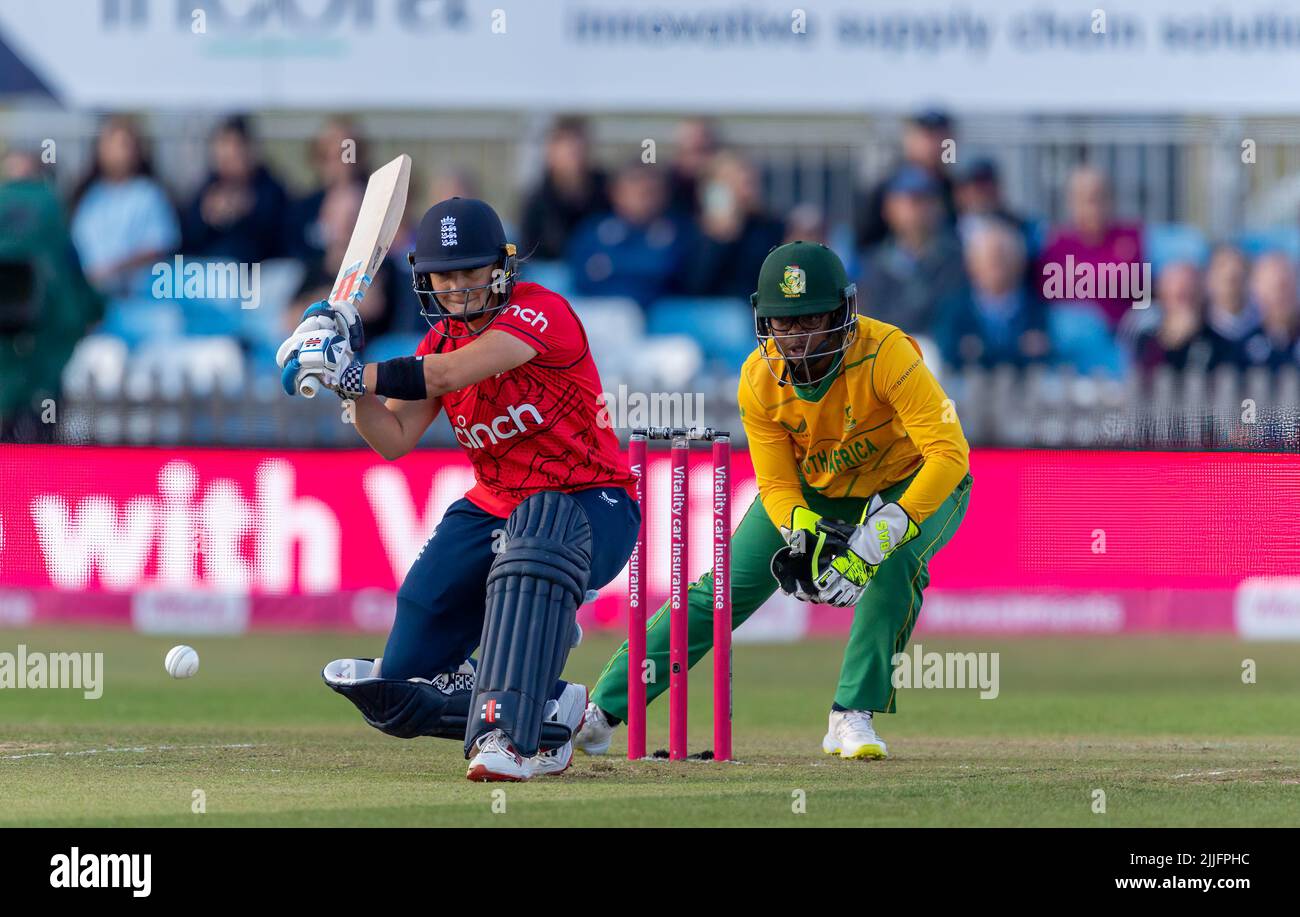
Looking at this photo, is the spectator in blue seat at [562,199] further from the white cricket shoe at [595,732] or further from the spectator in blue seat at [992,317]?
the white cricket shoe at [595,732]

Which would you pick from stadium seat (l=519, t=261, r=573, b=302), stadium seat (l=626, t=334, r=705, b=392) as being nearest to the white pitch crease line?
stadium seat (l=626, t=334, r=705, b=392)

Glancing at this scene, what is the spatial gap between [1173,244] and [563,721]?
974 cm

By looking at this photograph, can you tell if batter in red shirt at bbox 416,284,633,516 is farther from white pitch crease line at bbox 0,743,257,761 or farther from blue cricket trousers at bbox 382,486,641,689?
white pitch crease line at bbox 0,743,257,761

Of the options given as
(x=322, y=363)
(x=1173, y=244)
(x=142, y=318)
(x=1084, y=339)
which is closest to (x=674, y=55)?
(x=1084, y=339)

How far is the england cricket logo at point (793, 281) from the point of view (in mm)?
7219

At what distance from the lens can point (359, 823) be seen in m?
5.65

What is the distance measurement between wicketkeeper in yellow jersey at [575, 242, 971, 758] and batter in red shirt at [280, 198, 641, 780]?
612 mm

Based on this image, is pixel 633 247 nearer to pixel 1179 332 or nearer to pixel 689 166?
pixel 689 166

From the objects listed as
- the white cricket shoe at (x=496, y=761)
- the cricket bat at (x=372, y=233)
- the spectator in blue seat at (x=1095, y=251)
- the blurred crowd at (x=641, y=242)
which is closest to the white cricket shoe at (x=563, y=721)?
the white cricket shoe at (x=496, y=761)

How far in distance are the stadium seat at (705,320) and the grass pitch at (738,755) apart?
3391 mm

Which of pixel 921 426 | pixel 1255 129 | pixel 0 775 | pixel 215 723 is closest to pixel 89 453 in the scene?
pixel 215 723

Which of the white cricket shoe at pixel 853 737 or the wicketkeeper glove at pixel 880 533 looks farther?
the white cricket shoe at pixel 853 737

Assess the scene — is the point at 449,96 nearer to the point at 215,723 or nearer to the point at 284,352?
the point at 215,723

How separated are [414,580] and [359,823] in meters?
1.67
